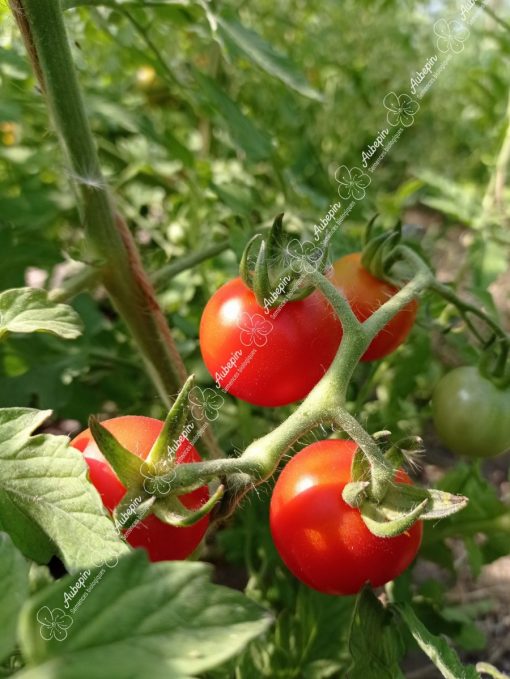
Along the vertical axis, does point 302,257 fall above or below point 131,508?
above

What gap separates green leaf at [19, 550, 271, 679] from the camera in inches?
14.1

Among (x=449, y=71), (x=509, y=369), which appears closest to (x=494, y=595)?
(x=509, y=369)

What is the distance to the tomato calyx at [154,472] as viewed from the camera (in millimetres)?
525

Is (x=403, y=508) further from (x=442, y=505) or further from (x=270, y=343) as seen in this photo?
(x=270, y=343)

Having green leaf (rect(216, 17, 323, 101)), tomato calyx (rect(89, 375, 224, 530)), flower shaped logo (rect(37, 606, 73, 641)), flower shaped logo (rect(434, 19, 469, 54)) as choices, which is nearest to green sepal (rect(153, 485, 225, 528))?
tomato calyx (rect(89, 375, 224, 530))

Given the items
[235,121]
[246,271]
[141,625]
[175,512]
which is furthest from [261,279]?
[235,121]

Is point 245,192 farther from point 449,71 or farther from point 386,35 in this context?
Answer: point 449,71

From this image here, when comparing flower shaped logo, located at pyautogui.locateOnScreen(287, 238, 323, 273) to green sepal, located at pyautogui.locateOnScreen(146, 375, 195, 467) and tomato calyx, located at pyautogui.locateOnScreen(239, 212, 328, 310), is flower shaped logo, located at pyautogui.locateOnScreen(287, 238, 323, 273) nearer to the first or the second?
tomato calyx, located at pyautogui.locateOnScreen(239, 212, 328, 310)

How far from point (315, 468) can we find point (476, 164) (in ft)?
7.47

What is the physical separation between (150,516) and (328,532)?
0.58ft

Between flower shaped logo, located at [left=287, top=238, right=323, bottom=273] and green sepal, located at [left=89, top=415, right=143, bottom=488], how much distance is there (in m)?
0.25

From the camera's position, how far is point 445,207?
1.43 meters

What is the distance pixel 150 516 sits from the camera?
1.85 feet

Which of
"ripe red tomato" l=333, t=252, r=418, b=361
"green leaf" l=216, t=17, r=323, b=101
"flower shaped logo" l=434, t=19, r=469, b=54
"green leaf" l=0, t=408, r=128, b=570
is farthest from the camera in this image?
"flower shaped logo" l=434, t=19, r=469, b=54
